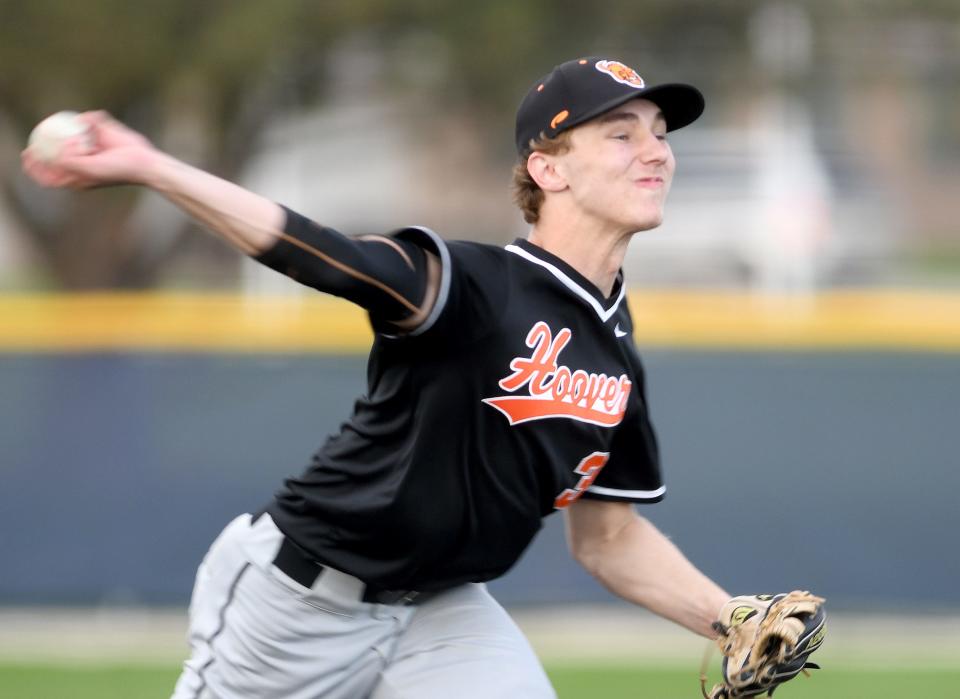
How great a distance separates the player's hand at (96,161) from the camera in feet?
8.25

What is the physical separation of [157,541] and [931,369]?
4025mm

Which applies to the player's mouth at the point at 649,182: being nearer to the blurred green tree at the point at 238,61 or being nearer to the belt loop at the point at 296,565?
the belt loop at the point at 296,565

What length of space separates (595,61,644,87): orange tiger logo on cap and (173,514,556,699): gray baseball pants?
1.25 m

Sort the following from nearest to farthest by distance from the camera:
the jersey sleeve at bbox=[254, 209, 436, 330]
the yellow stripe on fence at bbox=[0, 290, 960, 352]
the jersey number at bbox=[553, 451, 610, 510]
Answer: the jersey sleeve at bbox=[254, 209, 436, 330] < the jersey number at bbox=[553, 451, 610, 510] < the yellow stripe on fence at bbox=[0, 290, 960, 352]

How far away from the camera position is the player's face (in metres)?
3.28

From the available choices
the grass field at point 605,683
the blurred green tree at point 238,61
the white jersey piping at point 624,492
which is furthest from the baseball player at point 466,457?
the blurred green tree at point 238,61

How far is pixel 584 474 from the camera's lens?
3.35m

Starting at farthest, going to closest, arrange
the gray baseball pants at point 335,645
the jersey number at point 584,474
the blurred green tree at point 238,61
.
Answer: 1. the blurred green tree at point 238,61
2. the jersey number at point 584,474
3. the gray baseball pants at point 335,645

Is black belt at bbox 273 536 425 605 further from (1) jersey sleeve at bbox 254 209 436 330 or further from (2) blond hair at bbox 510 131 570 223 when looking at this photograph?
(2) blond hair at bbox 510 131 570 223

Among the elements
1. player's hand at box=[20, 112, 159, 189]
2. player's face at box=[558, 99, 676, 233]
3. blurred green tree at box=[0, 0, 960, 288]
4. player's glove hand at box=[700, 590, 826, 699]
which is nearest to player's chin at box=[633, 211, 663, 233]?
player's face at box=[558, 99, 676, 233]

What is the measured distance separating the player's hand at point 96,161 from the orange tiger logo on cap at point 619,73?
118 centimetres

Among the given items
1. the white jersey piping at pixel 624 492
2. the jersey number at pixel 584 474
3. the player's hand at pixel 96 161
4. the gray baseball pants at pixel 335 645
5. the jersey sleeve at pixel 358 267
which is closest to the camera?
the player's hand at pixel 96 161

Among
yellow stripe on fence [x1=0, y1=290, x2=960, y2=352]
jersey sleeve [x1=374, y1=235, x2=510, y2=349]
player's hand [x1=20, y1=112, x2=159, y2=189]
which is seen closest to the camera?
player's hand [x1=20, y1=112, x2=159, y2=189]

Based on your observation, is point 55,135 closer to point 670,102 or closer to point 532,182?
point 532,182
